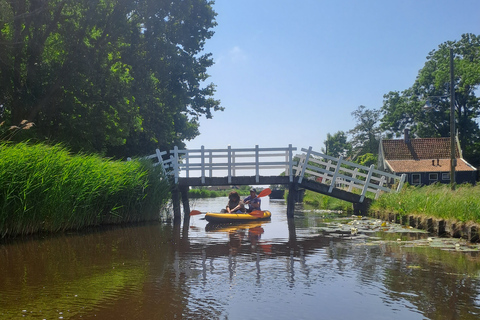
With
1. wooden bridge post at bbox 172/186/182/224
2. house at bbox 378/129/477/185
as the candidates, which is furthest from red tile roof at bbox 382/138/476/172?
wooden bridge post at bbox 172/186/182/224

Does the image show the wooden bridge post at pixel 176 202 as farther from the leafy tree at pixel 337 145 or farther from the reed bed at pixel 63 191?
the leafy tree at pixel 337 145

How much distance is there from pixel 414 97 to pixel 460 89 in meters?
6.23

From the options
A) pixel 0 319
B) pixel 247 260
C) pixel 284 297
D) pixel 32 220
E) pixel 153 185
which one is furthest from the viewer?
pixel 153 185

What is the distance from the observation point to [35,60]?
23109 millimetres

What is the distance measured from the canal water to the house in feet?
120

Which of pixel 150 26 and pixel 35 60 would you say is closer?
pixel 35 60

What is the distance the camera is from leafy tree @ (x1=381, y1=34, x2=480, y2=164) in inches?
2163

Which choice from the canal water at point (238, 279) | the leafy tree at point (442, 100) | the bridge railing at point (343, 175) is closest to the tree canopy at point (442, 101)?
the leafy tree at point (442, 100)

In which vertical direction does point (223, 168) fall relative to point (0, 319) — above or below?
above

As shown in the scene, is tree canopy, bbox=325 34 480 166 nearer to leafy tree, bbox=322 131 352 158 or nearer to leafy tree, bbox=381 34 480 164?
leafy tree, bbox=381 34 480 164

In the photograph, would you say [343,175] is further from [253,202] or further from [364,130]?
[364,130]

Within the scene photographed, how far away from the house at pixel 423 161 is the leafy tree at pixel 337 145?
31.0 metres

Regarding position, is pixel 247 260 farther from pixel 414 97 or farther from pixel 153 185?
pixel 414 97

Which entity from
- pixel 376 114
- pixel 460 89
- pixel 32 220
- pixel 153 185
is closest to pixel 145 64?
pixel 153 185
